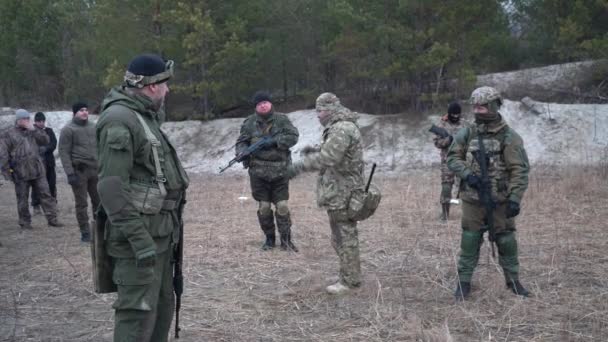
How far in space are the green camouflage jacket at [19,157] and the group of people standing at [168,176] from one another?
2cm

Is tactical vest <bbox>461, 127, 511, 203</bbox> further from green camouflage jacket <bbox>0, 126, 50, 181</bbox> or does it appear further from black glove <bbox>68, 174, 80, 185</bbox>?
green camouflage jacket <bbox>0, 126, 50, 181</bbox>

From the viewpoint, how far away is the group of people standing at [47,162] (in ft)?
27.5

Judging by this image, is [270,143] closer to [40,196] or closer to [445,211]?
[445,211]

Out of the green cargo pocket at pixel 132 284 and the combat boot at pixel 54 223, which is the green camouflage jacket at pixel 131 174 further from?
the combat boot at pixel 54 223

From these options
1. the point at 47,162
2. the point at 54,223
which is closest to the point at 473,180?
the point at 54,223

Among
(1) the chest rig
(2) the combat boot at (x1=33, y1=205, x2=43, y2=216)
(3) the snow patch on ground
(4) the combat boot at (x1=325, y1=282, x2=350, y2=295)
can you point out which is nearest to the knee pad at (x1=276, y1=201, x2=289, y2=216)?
(4) the combat boot at (x1=325, y1=282, x2=350, y2=295)

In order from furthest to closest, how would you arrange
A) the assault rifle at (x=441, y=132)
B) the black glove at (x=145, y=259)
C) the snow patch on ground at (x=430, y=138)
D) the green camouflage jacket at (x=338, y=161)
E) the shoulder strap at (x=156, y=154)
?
the snow patch on ground at (x=430, y=138) → the assault rifle at (x=441, y=132) → the green camouflage jacket at (x=338, y=161) → the shoulder strap at (x=156, y=154) → the black glove at (x=145, y=259)

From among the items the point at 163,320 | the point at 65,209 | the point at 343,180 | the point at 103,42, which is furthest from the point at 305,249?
the point at 103,42

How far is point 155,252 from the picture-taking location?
3.44m

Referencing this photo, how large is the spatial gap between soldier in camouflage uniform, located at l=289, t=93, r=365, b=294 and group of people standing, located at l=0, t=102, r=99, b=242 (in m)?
3.93

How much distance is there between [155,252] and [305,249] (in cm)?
453

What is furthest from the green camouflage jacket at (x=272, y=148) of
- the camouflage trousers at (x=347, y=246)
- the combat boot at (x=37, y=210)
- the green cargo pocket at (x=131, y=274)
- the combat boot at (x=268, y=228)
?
the combat boot at (x=37, y=210)

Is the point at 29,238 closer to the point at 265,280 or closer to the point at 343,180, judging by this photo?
the point at 265,280

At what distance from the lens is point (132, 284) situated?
11.3 feet
